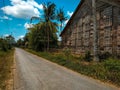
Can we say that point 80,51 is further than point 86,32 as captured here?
Yes

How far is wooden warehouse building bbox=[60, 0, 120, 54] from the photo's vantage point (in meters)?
16.7

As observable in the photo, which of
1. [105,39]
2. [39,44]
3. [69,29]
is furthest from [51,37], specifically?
[105,39]

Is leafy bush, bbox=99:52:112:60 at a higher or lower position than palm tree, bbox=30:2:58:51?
lower

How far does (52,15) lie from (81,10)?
49.1ft

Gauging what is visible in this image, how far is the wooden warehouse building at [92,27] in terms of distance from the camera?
16673 millimetres

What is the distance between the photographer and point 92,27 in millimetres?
20547

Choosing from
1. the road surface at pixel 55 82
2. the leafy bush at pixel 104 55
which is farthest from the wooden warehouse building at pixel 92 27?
the road surface at pixel 55 82

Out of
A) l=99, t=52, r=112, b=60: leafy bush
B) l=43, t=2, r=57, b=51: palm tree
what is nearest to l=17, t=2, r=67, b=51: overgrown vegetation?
l=43, t=2, r=57, b=51: palm tree

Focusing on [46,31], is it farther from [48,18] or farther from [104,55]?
[104,55]

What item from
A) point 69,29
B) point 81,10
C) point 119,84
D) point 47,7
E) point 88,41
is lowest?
point 119,84

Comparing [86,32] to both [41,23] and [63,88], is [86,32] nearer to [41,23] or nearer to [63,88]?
[63,88]

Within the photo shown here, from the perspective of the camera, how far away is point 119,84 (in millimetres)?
8203

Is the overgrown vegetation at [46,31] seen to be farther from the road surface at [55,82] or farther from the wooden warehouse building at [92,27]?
the road surface at [55,82]

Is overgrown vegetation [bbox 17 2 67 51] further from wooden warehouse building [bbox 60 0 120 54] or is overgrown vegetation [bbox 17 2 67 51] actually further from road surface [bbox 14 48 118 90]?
road surface [bbox 14 48 118 90]
